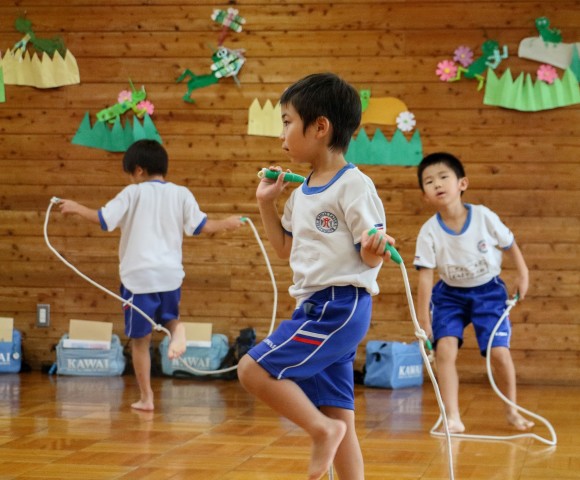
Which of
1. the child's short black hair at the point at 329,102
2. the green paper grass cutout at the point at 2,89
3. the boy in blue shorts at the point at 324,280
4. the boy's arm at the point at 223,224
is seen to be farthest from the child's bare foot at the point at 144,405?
the green paper grass cutout at the point at 2,89

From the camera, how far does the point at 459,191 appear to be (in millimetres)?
4094

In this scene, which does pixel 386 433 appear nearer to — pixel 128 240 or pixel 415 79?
pixel 128 240

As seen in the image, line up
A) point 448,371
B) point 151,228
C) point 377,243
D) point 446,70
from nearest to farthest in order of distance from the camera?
point 377,243 < point 448,371 < point 151,228 < point 446,70

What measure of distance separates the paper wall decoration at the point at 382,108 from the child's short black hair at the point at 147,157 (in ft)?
5.23

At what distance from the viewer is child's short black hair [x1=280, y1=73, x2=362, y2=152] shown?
2.26m

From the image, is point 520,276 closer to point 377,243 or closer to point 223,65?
point 377,243

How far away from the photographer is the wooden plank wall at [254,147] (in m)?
5.62

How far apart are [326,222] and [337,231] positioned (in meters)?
0.03

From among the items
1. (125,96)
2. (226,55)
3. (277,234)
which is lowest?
(277,234)

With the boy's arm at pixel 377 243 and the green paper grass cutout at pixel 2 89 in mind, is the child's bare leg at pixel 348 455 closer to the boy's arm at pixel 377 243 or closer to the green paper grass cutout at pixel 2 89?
the boy's arm at pixel 377 243

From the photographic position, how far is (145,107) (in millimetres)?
5957

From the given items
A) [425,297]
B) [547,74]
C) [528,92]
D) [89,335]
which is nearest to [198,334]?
[89,335]

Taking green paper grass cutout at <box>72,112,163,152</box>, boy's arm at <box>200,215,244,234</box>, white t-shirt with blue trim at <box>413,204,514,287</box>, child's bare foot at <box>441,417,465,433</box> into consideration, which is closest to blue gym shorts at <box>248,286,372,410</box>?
child's bare foot at <box>441,417,465,433</box>

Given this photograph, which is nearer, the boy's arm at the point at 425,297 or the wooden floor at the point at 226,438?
the wooden floor at the point at 226,438
